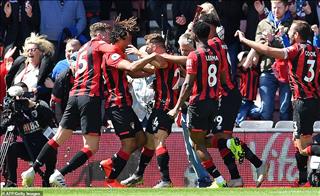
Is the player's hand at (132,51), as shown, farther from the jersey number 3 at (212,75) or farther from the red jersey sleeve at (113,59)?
the jersey number 3 at (212,75)

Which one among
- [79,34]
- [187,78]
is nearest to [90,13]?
[79,34]

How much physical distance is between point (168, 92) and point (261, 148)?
188 cm

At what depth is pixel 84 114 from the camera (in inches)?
744

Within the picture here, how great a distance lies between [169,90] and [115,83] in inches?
39.2

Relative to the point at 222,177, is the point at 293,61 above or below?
above

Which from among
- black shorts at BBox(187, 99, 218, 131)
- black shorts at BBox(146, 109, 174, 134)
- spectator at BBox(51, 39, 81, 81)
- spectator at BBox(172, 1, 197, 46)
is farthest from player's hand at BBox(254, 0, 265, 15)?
black shorts at BBox(187, 99, 218, 131)

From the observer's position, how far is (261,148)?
813 inches

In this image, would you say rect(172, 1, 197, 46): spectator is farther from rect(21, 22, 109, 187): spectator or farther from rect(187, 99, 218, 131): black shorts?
rect(187, 99, 218, 131): black shorts

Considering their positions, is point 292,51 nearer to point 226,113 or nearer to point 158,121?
point 226,113

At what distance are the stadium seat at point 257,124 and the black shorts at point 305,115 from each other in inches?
62.8

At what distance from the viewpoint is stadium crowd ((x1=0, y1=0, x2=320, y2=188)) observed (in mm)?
18844

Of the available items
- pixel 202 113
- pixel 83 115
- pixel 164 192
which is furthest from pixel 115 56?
pixel 164 192

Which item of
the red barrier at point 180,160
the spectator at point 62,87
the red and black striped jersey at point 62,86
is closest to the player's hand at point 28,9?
the spectator at point 62,87

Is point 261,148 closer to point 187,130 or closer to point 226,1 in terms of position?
point 187,130
